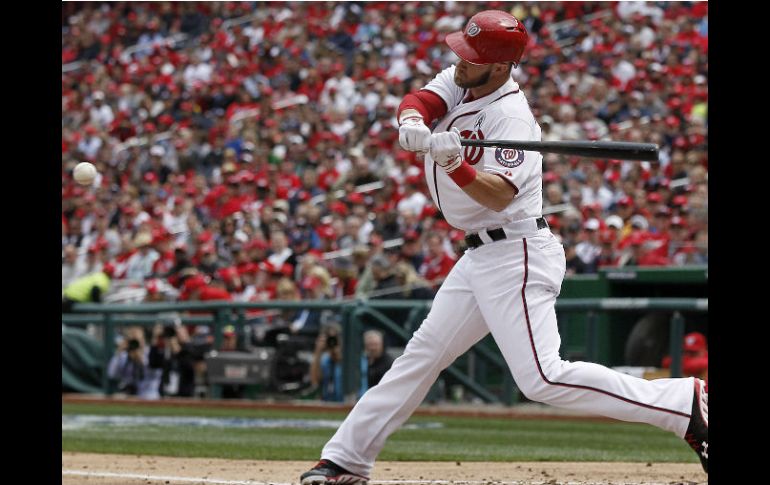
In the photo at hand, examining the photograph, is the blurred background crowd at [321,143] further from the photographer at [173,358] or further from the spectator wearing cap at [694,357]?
the spectator wearing cap at [694,357]

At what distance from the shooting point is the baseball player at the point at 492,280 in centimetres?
459

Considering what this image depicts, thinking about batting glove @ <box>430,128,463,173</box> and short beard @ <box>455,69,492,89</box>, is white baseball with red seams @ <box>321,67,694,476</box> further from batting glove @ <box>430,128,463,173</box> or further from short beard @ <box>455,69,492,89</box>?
batting glove @ <box>430,128,463,173</box>

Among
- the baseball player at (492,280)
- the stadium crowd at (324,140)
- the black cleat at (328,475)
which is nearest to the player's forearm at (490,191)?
the baseball player at (492,280)

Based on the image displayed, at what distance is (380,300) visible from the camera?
37.4 ft

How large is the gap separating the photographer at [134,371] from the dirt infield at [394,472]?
16.3 ft

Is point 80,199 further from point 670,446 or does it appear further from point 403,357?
point 403,357

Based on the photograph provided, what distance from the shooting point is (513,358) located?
→ 467 centimetres

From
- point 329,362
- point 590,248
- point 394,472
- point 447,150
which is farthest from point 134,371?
point 447,150

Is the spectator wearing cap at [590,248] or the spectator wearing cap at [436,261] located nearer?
the spectator wearing cap at [590,248]

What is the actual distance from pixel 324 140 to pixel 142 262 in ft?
11.2

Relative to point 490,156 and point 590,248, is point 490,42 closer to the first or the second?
point 490,156

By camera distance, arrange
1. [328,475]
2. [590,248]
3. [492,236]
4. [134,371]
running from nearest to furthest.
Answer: [492,236] < [328,475] < [590,248] < [134,371]

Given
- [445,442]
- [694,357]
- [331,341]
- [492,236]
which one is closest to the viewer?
[492,236]

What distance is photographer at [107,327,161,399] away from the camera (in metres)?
12.1
